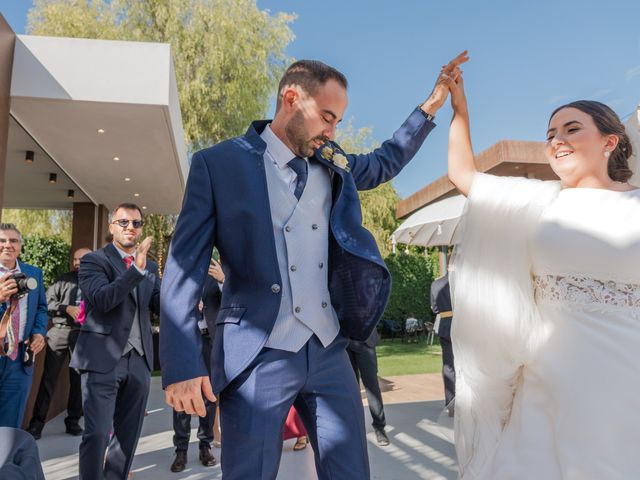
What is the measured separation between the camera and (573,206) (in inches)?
82.0

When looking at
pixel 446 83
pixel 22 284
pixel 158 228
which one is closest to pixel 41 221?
pixel 158 228

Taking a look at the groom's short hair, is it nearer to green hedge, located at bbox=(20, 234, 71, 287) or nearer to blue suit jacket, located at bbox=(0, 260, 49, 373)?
blue suit jacket, located at bbox=(0, 260, 49, 373)

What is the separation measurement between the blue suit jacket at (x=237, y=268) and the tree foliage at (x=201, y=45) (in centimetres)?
1293

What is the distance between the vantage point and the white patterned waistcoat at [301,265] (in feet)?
5.58

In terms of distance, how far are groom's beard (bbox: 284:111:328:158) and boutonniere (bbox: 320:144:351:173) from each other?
0.19ft

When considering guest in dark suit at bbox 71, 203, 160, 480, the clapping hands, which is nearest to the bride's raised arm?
the clapping hands

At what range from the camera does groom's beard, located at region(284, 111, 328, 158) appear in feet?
6.09

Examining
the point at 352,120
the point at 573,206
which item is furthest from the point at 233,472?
the point at 352,120

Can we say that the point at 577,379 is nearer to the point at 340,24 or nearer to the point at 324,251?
the point at 324,251

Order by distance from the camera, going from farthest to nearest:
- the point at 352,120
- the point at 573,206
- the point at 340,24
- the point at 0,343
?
the point at 352,120
the point at 340,24
the point at 0,343
the point at 573,206

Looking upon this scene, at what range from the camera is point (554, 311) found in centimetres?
201

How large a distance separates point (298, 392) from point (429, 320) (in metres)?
18.9

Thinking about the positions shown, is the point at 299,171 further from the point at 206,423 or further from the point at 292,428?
the point at 206,423

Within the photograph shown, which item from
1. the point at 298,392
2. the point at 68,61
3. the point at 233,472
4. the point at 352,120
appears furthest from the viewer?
the point at 352,120
